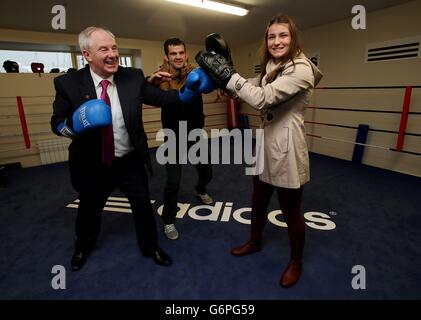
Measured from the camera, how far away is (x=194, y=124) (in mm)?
2090

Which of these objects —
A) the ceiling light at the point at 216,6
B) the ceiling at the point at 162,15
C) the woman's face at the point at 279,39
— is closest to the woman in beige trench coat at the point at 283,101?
the woman's face at the point at 279,39

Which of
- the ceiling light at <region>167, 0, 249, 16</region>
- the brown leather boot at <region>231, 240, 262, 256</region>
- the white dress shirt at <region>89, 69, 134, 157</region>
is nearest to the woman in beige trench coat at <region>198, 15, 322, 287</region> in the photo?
the brown leather boot at <region>231, 240, 262, 256</region>

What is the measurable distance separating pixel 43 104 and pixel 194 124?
346 cm

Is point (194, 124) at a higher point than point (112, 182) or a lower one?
higher

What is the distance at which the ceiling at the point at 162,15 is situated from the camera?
2.95m

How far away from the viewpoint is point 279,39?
4.15ft

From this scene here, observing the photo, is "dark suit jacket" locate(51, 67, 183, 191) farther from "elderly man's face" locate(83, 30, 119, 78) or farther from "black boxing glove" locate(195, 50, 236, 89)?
Result: "black boxing glove" locate(195, 50, 236, 89)

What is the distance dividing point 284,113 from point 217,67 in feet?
1.35

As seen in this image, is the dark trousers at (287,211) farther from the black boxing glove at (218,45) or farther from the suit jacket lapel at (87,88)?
the suit jacket lapel at (87,88)

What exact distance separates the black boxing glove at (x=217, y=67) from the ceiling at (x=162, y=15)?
204cm

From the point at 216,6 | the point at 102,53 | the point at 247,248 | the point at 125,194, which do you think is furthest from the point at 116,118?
the point at 216,6
